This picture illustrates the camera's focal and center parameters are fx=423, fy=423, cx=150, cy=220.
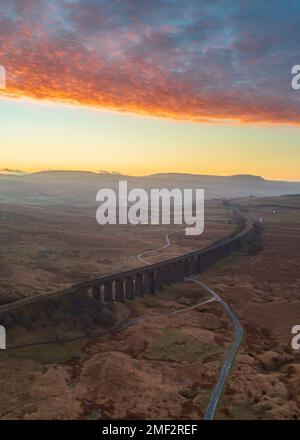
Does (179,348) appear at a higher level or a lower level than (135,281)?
lower

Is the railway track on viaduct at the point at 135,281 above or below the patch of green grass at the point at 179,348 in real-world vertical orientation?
above

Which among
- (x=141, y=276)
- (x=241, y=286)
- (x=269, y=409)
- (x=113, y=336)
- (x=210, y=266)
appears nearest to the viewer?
(x=269, y=409)

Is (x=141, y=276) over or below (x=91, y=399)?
over

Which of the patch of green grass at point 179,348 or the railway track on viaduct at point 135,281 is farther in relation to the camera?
the railway track on viaduct at point 135,281

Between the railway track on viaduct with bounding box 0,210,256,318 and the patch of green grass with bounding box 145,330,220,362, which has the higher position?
the railway track on viaduct with bounding box 0,210,256,318

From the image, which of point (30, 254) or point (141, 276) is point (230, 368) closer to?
point (141, 276)

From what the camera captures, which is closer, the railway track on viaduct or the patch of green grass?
the patch of green grass
